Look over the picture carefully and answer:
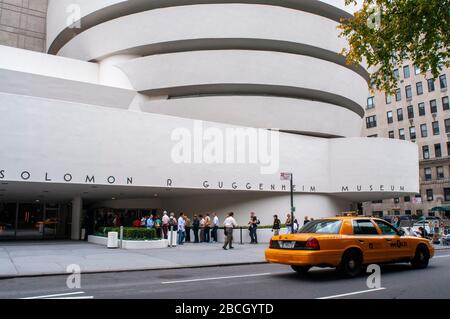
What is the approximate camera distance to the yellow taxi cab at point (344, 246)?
9.80m

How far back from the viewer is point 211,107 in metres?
27.4

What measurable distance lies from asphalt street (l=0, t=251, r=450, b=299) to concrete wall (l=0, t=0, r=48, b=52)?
112 feet

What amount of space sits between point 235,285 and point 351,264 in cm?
317

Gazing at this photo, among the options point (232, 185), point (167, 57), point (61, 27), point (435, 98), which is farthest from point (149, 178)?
point (435, 98)

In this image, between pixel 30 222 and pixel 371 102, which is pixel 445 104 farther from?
pixel 30 222

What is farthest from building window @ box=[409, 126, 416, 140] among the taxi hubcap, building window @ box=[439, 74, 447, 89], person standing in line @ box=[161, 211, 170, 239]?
the taxi hubcap

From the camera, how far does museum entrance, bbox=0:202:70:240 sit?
93.1ft

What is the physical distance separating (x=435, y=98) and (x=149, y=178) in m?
52.4

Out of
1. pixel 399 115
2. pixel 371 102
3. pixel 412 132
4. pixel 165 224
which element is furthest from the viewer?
pixel 371 102

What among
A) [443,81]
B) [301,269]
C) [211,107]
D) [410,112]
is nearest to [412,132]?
[410,112]

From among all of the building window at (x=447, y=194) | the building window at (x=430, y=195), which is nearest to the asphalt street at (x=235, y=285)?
the building window at (x=447, y=194)

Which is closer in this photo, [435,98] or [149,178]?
[149,178]

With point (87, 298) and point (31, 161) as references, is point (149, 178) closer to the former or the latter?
point (31, 161)

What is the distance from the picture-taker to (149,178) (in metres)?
22.8
